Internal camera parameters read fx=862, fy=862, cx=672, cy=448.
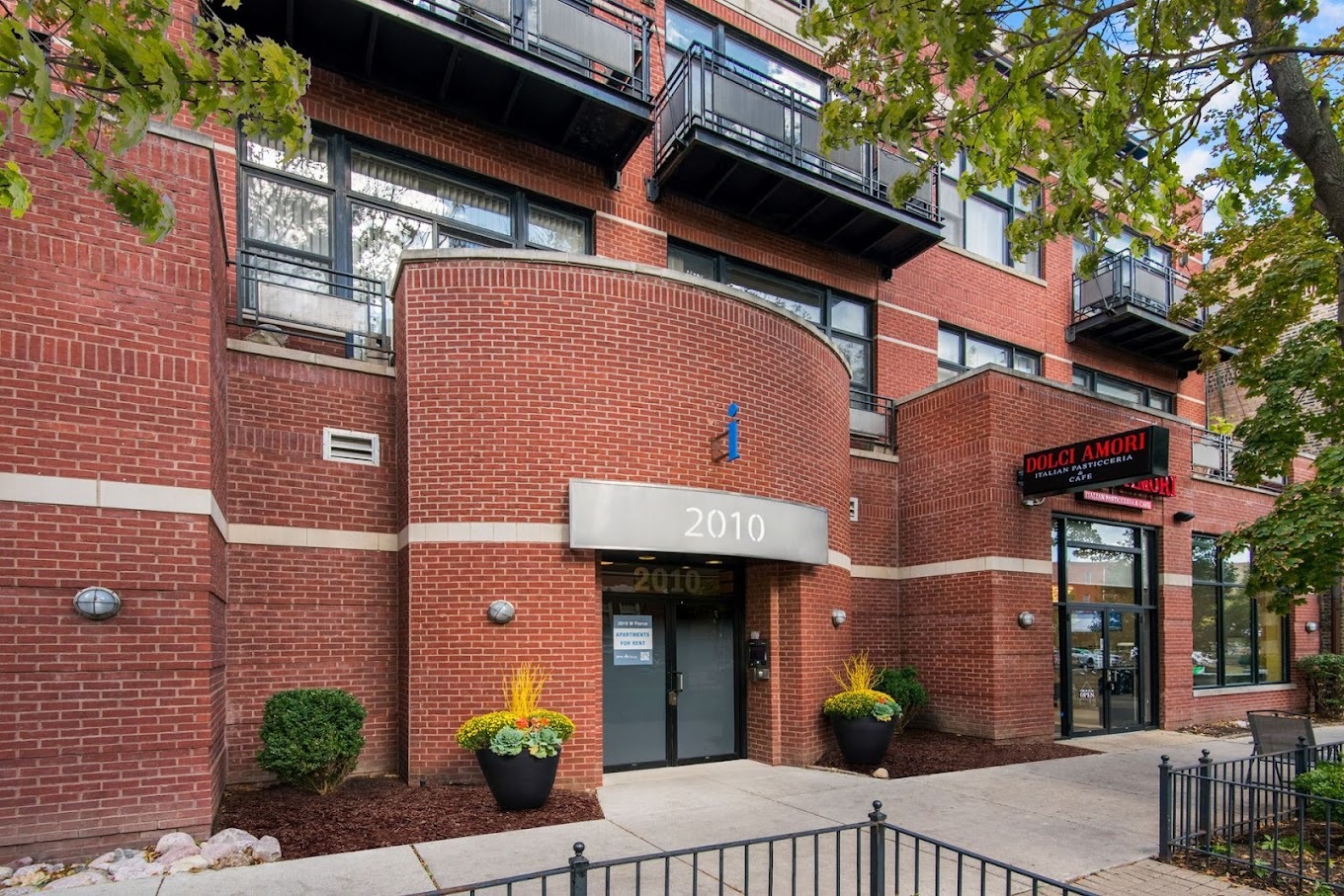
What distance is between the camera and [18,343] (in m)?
6.54

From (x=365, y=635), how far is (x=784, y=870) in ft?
17.1

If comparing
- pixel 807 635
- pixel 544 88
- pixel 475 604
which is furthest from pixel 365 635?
pixel 544 88

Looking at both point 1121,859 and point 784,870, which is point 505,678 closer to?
point 784,870

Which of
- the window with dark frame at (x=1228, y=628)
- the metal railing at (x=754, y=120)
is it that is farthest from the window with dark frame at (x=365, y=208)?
the window with dark frame at (x=1228, y=628)

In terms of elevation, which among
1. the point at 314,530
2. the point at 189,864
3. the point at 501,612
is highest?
the point at 314,530

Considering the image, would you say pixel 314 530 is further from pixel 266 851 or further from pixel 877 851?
pixel 877 851

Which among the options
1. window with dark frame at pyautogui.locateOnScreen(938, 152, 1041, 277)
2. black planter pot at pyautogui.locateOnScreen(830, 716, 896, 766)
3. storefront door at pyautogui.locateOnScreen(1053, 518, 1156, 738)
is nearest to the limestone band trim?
storefront door at pyautogui.locateOnScreen(1053, 518, 1156, 738)

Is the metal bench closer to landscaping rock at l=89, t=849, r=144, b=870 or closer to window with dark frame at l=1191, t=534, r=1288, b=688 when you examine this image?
window with dark frame at l=1191, t=534, r=1288, b=688

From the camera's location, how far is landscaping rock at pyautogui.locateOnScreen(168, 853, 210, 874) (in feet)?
20.5

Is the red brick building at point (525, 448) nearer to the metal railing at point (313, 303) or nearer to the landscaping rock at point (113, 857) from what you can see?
the metal railing at point (313, 303)

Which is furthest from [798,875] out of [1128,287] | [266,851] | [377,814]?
[1128,287]

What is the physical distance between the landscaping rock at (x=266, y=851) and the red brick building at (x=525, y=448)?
748 mm

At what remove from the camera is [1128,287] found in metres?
18.1

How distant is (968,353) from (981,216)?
2950 mm
